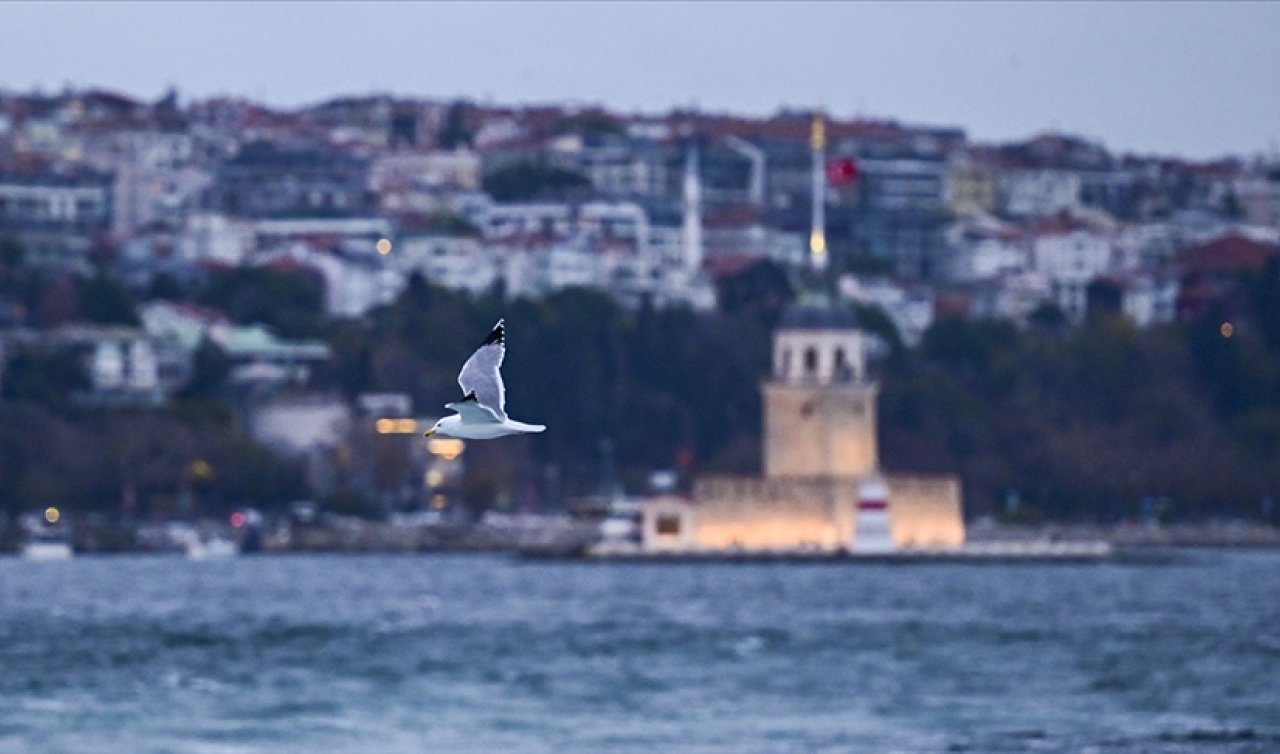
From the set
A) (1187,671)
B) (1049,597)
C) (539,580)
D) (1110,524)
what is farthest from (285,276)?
(1187,671)

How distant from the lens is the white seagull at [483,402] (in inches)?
919

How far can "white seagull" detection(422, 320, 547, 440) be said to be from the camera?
919 inches

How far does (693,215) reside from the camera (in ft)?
492

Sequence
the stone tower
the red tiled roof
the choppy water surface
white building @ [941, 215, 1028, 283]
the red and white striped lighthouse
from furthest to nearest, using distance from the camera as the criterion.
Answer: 1. white building @ [941, 215, 1028, 283]
2. the red tiled roof
3. the stone tower
4. the red and white striped lighthouse
5. the choppy water surface

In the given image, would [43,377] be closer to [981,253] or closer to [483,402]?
[981,253]

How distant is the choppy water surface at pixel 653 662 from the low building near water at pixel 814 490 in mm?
820

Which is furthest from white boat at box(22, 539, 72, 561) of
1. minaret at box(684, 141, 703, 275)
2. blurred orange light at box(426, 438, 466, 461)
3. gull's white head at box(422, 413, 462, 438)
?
gull's white head at box(422, 413, 462, 438)

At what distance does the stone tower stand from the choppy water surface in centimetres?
187

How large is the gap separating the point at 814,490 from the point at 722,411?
88.3 feet

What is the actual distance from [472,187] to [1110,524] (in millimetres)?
69525

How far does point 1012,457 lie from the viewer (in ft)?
328

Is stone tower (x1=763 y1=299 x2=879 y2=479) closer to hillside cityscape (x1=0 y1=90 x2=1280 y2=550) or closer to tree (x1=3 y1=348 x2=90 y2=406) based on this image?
hillside cityscape (x1=0 y1=90 x2=1280 y2=550)

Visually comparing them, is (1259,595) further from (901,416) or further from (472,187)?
(472,187)

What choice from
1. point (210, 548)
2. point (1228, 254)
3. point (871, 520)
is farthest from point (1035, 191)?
point (871, 520)
